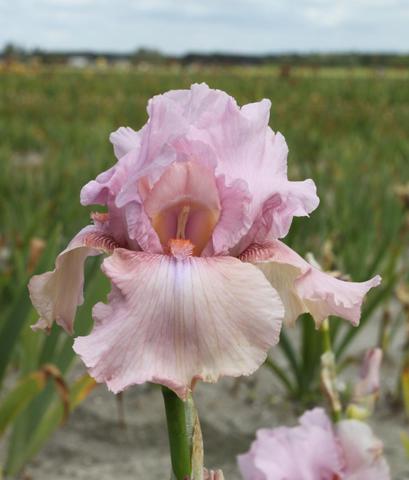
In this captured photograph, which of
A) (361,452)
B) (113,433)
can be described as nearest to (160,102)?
(361,452)

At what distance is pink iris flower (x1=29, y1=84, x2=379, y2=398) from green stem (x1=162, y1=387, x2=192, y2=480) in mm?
39

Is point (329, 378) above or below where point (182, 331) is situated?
below

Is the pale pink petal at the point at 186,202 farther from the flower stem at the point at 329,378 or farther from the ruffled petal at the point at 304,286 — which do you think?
the flower stem at the point at 329,378

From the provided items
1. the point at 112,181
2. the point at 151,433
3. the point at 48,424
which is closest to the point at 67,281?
the point at 112,181

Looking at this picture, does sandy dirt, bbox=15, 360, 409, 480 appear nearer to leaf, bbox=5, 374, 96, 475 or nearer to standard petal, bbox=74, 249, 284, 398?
leaf, bbox=5, 374, 96, 475

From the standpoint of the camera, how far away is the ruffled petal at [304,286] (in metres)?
0.52

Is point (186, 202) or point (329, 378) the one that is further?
point (329, 378)

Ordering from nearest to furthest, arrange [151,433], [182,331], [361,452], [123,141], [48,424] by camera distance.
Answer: [182,331] < [123,141] < [361,452] < [48,424] < [151,433]

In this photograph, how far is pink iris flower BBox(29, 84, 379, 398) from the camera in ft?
1.46

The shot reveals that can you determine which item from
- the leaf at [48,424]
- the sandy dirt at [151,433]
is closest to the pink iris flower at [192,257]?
the leaf at [48,424]

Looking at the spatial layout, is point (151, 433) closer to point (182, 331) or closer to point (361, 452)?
point (361, 452)

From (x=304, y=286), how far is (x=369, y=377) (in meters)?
0.33

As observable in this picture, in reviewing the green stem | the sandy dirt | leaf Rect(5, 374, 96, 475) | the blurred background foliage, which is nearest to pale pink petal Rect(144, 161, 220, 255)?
the green stem

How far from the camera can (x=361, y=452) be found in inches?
30.2
